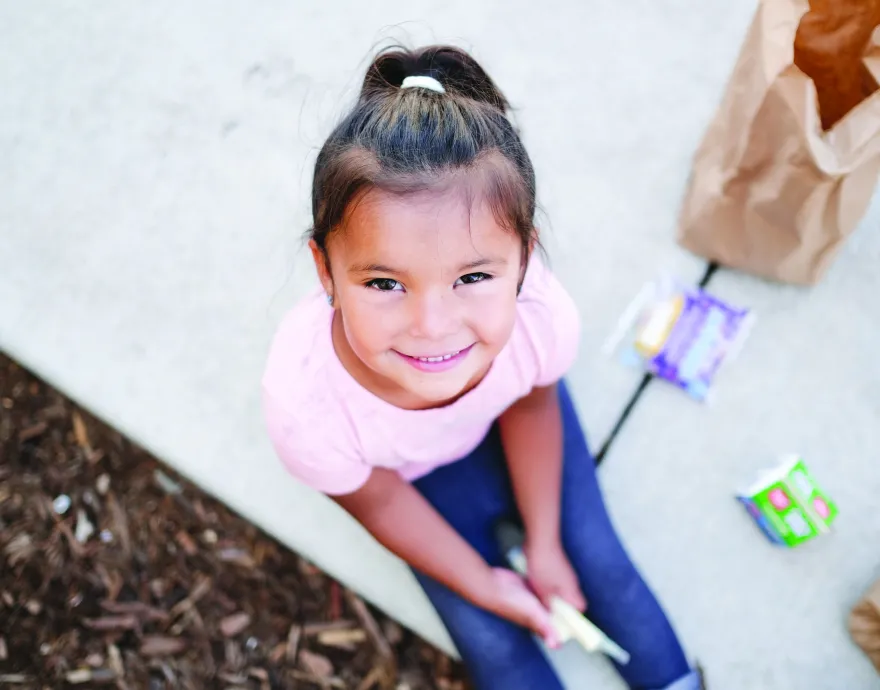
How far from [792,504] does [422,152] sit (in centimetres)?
93

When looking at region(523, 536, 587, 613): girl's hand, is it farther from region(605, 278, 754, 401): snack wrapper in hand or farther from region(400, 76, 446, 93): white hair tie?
region(400, 76, 446, 93): white hair tie

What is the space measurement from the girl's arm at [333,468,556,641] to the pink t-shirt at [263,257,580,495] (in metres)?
0.05

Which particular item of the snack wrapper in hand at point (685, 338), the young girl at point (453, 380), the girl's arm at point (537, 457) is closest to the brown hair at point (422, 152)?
the young girl at point (453, 380)

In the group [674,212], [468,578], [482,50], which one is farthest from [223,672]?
[482,50]

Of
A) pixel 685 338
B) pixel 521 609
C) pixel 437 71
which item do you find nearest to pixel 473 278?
pixel 437 71

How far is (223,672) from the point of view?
1.31 metres

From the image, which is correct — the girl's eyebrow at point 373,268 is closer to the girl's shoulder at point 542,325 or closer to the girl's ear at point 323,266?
the girl's ear at point 323,266

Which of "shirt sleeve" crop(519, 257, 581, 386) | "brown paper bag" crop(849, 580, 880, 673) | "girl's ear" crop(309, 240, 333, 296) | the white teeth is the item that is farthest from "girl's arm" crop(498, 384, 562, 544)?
"brown paper bag" crop(849, 580, 880, 673)

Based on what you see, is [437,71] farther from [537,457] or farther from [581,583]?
[581,583]

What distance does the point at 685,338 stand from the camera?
1.40 m

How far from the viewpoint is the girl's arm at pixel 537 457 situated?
3.87 feet

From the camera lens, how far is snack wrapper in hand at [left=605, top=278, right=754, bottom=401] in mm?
1387

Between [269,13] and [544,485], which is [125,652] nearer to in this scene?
[544,485]

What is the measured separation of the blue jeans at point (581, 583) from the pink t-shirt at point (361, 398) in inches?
6.9
